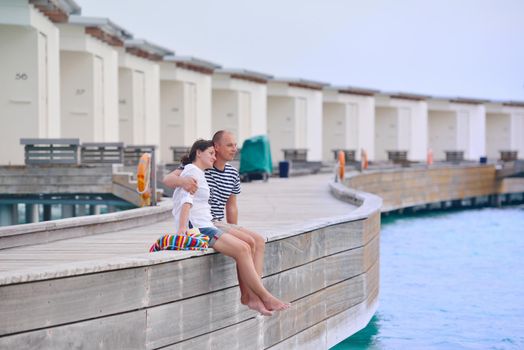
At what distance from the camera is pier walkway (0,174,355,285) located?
784 cm

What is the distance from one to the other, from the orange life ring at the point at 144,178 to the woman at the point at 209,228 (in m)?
8.47

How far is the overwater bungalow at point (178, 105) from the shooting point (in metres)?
45.8

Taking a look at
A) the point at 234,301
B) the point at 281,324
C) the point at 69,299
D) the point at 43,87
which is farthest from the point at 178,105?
the point at 69,299

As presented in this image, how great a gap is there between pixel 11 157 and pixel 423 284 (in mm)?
11417

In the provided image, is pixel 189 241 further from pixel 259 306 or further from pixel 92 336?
pixel 92 336

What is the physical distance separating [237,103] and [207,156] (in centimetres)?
4452

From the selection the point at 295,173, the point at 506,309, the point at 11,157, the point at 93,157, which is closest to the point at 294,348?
the point at 506,309

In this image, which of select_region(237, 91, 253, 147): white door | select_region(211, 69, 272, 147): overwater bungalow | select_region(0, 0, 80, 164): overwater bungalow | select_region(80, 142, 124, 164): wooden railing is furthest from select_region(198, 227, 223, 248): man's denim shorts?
select_region(237, 91, 253, 147): white door

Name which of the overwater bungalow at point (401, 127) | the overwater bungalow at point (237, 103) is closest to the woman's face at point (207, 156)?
the overwater bungalow at point (237, 103)

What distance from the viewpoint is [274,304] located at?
9.01 meters

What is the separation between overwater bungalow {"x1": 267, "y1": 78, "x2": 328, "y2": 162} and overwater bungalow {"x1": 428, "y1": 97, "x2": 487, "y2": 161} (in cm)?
1668

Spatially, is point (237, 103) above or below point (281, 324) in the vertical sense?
above

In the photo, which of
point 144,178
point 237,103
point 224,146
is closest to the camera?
point 224,146

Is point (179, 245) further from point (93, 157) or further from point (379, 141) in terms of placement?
point (379, 141)
